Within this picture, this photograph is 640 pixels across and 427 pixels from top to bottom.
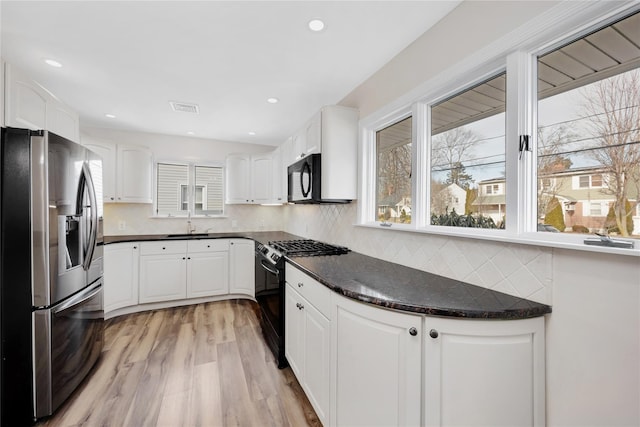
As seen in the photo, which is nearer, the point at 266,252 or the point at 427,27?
the point at 427,27

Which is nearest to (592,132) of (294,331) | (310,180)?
(310,180)

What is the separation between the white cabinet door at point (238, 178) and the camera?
4117mm

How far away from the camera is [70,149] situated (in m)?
1.76

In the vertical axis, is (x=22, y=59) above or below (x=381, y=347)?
above

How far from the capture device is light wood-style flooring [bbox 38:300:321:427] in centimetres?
163

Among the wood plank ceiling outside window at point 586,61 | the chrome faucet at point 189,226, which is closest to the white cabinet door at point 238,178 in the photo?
the chrome faucet at point 189,226

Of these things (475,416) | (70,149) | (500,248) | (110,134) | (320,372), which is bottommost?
(320,372)

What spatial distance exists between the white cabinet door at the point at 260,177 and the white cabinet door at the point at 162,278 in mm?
1372

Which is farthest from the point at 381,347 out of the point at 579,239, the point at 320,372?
the point at 579,239

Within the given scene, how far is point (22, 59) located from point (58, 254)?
1566mm

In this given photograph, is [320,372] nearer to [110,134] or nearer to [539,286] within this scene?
[539,286]

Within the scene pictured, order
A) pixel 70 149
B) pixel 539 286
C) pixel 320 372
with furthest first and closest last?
pixel 70 149 → pixel 320 372 → pixel 539 286

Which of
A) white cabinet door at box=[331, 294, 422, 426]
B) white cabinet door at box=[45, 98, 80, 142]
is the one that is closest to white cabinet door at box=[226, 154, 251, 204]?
white cabinet door at box=[45, 98, 80, 142]

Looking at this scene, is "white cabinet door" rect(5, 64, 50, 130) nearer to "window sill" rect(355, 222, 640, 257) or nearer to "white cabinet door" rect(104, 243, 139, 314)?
"white cabinet door" rect(104, 243, 139, 314)
